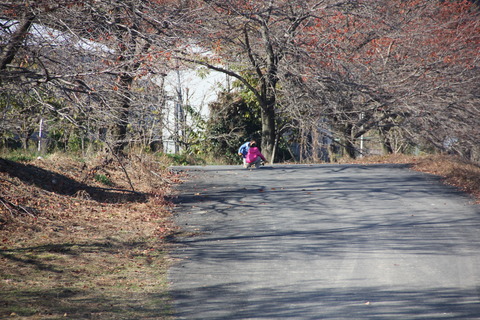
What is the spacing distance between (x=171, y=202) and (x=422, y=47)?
1515 centimetres

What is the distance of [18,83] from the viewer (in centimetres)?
861

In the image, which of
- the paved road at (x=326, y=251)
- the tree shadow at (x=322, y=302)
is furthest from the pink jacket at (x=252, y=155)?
the tree shadow at (x=322, y=302)

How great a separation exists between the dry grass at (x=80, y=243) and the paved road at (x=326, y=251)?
1.55 ft

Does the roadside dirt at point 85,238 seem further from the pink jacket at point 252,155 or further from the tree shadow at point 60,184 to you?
the pink jacket at point 252,155

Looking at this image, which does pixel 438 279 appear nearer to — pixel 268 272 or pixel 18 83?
pixel 268 272

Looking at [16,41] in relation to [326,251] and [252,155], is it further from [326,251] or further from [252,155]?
[252,155]

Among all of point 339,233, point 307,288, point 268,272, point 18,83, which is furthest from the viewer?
point 339,233

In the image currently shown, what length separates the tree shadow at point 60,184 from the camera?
11172 mm

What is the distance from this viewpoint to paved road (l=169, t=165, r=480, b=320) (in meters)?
5.98

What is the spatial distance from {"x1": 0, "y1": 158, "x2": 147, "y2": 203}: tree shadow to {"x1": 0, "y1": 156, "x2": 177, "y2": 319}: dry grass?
0.02 meters

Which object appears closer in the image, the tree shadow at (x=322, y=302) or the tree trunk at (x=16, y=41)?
the tree shadow at (x=322, y=302)

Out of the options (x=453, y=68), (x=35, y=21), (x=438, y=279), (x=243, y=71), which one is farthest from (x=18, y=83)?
(x=453, y=68)

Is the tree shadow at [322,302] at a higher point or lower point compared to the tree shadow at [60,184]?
lower

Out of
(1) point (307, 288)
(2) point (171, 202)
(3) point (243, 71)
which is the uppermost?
(3) point (243, 71)
